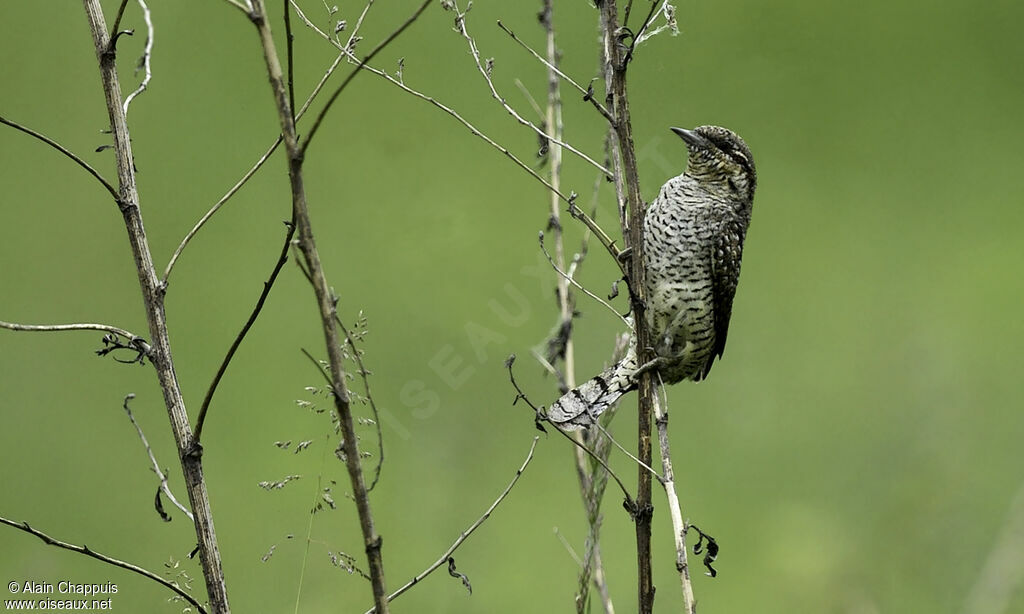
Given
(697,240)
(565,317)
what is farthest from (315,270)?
(697,240)

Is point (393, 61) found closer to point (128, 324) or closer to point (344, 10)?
point (344, 10)

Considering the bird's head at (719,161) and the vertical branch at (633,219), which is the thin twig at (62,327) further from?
the bird's head at (719,161)

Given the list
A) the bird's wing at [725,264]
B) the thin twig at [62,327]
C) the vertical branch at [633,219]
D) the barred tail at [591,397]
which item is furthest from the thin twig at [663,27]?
the bird's wing at [725,264]

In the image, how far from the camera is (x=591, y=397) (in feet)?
8.04

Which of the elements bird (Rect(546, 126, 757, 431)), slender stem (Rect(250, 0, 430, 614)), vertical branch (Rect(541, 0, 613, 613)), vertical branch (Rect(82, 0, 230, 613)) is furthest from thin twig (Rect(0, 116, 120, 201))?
bird (Rect(546, 126, 757, 431))

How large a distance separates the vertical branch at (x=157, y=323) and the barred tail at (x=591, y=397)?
97 cm

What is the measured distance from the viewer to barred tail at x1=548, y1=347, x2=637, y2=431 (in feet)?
7.45

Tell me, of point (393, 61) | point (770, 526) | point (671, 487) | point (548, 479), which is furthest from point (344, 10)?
point (671, 487)

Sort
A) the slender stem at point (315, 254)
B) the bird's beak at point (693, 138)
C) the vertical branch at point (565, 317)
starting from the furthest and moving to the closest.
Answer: the bird's beak at point (693, 138)
the vertical branch at point (565, 317)
the slender stem at point (315, 254)

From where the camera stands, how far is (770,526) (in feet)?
16.3

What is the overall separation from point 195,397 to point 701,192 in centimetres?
335

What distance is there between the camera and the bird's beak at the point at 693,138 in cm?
273

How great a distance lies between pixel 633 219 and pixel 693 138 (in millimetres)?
1146

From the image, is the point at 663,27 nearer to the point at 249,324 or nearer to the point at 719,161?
the point at 249,324
